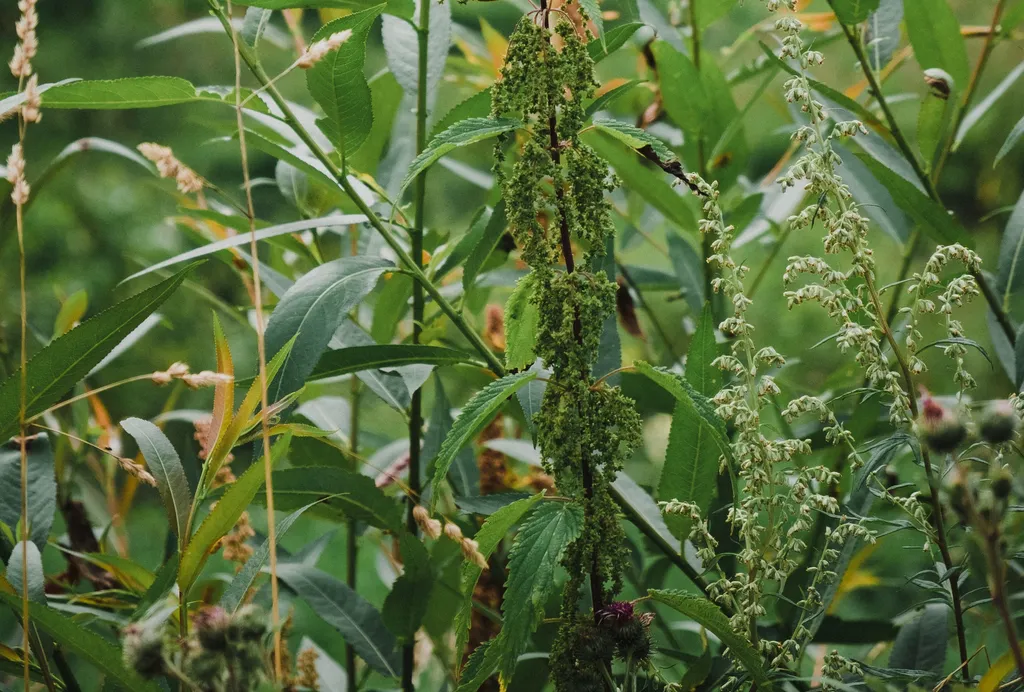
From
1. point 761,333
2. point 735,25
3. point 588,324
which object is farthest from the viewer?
point 735,25

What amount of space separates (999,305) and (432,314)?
486 mm

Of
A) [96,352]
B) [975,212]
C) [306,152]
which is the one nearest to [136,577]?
[96,352]

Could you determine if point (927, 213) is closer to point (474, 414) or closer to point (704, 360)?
point (704, 360)

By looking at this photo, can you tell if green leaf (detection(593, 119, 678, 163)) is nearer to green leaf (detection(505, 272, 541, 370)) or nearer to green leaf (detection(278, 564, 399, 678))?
green leaf (detection(505, 272, 541, 370))

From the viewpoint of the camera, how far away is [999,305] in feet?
2.51

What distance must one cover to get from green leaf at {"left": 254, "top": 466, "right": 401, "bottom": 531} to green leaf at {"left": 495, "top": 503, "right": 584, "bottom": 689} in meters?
0.24

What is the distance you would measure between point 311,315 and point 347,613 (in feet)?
0.97

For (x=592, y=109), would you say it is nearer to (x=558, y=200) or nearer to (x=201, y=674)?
(x=558, y=200)

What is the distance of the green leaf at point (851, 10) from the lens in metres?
0.73

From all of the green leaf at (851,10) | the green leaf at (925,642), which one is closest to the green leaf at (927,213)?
the green leaf at (851,10)

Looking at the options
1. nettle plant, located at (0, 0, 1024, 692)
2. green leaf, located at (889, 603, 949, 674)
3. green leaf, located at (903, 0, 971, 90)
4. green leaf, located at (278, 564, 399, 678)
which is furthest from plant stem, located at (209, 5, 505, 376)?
green leaf, located at (903, 0, 971, 90)

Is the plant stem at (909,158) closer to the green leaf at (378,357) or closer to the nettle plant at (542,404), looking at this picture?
the nettle plant at (542,404)

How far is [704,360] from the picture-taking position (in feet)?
2.09

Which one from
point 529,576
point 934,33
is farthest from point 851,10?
Result: point 529,576
